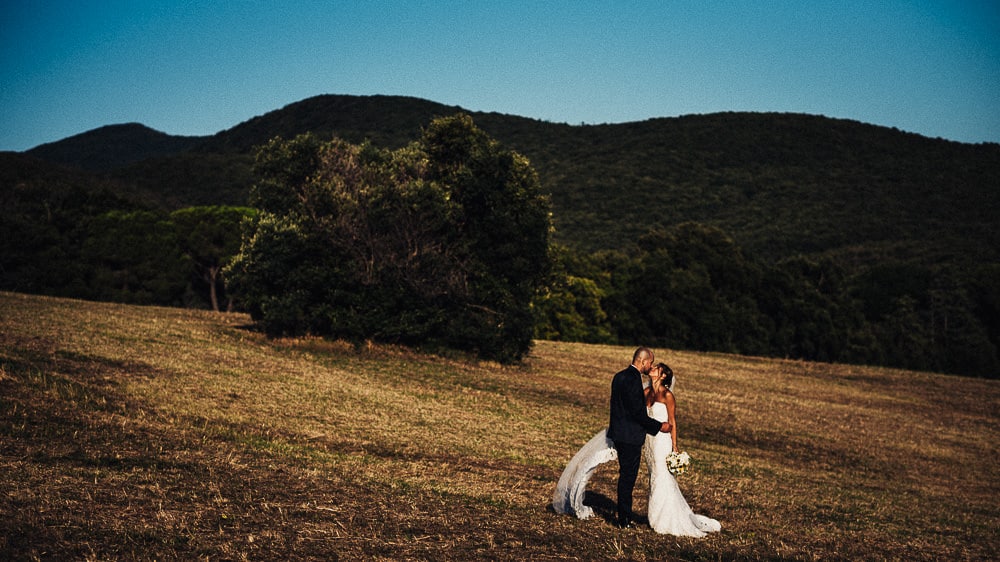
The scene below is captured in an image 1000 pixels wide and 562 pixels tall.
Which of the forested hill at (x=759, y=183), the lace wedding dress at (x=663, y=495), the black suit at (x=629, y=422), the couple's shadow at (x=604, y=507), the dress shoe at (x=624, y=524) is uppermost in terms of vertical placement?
the forested hill at (x=759, y=183)

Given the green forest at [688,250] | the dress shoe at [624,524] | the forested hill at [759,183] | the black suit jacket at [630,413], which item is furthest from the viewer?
the forested hill at [759,183]

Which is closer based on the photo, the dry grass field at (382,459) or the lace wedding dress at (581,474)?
the dry grass field at (382,459)

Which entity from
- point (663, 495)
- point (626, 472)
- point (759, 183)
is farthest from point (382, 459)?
point (759, 183)

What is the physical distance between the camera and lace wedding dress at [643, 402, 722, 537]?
32.3ft

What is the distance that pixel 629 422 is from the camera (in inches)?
377

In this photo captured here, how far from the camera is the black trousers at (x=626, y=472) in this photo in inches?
380

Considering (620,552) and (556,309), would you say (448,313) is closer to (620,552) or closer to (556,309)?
(620,552)

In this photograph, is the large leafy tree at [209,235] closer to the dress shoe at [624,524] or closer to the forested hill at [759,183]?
the forested hill at [759,183]

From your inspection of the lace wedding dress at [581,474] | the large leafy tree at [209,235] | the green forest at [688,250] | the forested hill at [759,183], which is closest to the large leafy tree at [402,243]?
the green forest at [688,250]

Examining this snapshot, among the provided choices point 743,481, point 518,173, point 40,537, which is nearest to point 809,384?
point 518,173

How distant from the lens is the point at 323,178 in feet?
110

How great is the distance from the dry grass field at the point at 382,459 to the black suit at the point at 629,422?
1.05m

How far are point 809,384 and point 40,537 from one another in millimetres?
42775

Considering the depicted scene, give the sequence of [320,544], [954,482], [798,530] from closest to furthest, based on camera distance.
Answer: [320,544] → [798,530] → [954,482]
